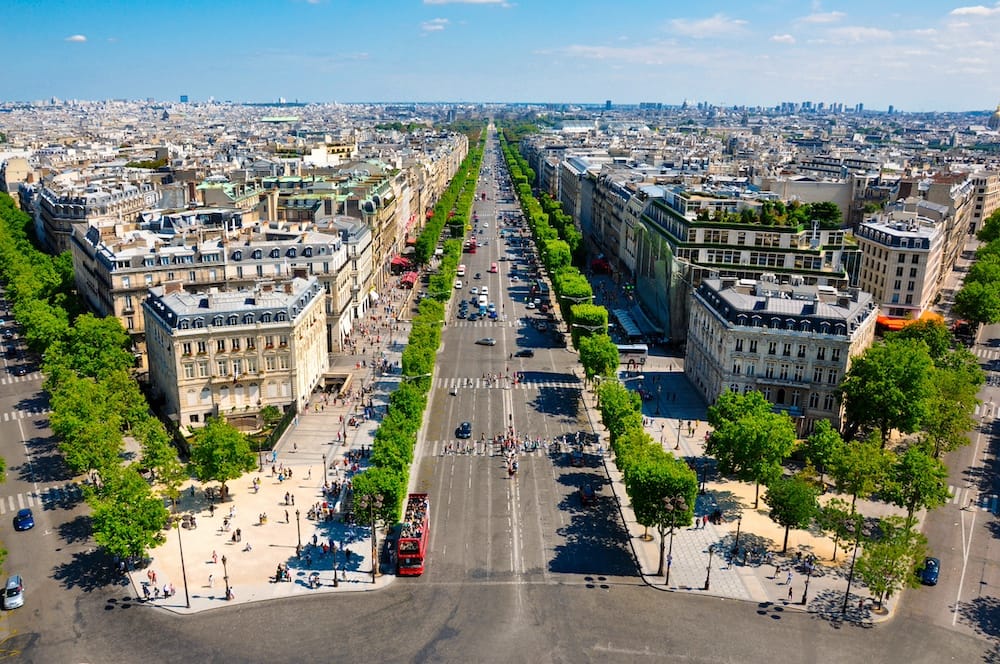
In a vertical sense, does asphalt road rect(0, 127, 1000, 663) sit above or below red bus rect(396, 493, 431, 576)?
below

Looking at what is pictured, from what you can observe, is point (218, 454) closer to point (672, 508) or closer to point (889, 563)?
point (672, 508)

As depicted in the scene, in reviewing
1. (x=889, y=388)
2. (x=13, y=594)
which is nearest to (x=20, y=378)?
(x=13, y=594)

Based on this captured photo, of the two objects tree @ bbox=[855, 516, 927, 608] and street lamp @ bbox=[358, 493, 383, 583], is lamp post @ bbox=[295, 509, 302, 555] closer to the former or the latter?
street lamp @ bbox=[358, 493, 383, 583]

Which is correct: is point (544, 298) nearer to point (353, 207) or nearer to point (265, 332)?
point (353, 207)

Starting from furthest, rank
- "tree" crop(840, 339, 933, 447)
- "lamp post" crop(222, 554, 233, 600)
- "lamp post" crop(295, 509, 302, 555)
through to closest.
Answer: "tree" crop(840, 339, 933, 447), "lamp post" crop(295, 509, 302, 555), "lamp post" crop(222, 554, 233, 600)

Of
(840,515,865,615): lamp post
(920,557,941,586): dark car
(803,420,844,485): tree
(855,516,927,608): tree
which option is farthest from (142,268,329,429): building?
(920,557,941,586): dark car

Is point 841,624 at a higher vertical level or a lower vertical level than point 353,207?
lower

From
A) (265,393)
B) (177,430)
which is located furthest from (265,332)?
(177,430)
